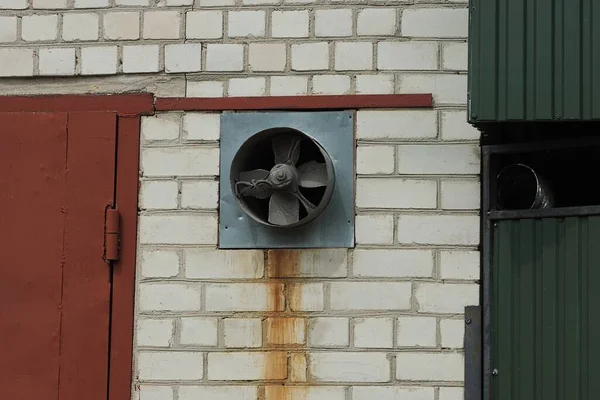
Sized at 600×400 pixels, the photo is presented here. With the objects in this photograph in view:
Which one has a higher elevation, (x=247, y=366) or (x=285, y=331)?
(x=285, y=331)

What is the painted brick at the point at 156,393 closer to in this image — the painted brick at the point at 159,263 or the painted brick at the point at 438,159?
the painted brick at the point at 159,263

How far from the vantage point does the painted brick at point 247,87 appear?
6.58 meters

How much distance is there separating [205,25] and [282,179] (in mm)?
1038

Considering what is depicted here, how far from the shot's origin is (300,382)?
20.8ft

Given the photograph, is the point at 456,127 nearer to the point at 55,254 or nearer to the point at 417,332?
the point at 417,332

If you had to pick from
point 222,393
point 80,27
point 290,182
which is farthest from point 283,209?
point 80,27

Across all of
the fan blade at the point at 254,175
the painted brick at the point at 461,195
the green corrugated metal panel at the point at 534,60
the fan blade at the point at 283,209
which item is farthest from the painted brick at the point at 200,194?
the green corrugated metal panel at the point at 534,60

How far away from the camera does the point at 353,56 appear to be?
6.55 meters

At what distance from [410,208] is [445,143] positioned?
1.26 ft

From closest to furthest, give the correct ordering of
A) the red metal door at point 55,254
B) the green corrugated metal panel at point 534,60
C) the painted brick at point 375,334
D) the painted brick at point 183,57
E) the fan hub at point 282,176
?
the green corrugated metal panel at point 534,60, the fan hub at point 282,176, the painted brick at point 375,334, the red metal door at point 55,254, the painted brick at point 183,57

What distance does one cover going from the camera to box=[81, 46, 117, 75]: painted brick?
21.9 ft

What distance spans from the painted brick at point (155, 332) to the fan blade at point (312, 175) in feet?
3.29

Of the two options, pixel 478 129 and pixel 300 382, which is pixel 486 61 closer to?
pixel 478 129

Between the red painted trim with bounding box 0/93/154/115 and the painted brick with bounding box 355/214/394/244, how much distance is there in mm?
1284
